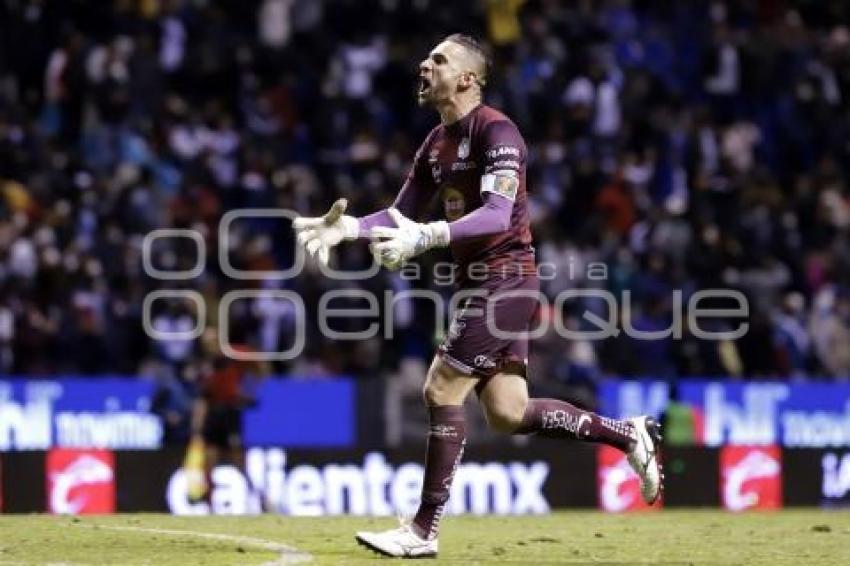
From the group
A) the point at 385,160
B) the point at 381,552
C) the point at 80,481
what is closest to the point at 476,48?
the point at 381,552

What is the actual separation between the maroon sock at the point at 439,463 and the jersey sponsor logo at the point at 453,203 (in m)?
1.08

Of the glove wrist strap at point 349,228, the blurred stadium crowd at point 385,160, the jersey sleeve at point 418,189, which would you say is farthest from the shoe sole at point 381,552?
the blurred stadium crowd at point 385,160

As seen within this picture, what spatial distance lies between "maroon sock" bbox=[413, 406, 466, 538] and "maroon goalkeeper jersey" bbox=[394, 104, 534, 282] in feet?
2.55

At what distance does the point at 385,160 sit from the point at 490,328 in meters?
13.2

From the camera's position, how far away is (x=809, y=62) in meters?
26.3

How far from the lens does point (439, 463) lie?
400 inches

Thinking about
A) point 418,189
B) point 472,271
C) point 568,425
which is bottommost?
point 568,425

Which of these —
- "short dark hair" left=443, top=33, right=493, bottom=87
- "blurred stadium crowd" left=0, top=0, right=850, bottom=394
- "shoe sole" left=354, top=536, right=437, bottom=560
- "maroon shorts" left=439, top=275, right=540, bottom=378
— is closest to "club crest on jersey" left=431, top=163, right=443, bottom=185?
"short dark hair" left=443, top=33, right=493, bottom=87

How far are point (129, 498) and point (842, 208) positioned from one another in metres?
10.9

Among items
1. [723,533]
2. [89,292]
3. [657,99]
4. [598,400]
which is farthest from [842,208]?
[723,533]

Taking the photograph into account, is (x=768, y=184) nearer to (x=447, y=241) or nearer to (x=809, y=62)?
(x=809, y=62)

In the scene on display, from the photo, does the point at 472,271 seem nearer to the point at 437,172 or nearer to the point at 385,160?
the point at 437,172

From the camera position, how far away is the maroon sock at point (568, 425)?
34.0 feet

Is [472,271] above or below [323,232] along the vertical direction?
below
